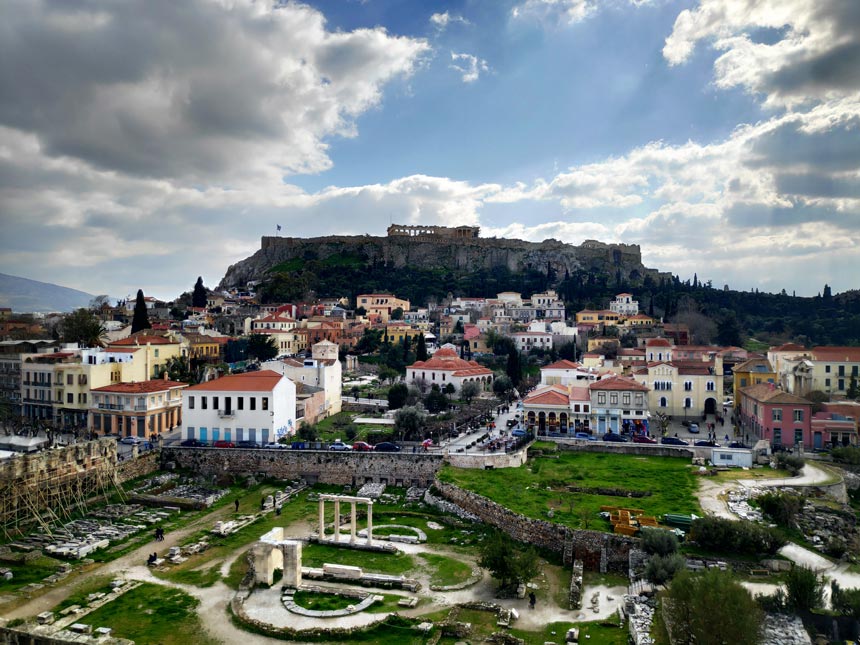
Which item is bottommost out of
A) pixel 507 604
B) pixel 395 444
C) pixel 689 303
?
pixel 507 604

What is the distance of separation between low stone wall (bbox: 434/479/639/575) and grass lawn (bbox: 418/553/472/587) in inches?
142

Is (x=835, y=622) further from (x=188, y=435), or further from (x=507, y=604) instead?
(x=188, y=435)

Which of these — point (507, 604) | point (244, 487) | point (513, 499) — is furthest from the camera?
point (244, 487)

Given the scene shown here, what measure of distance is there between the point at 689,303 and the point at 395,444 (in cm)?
7457

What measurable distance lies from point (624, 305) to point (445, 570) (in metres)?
83.7

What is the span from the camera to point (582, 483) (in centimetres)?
3175

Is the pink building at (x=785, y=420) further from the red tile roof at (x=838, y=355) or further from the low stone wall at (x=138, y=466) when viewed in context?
the low stone wall at (x=138, y=466)

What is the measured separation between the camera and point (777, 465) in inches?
1358

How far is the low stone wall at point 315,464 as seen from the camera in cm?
3538

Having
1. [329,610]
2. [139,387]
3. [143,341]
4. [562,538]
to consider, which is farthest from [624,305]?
[329,610]

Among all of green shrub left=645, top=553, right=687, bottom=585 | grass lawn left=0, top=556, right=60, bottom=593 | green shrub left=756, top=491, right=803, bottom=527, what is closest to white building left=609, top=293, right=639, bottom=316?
green shrub left=756, top=491, right=803, bottom=527

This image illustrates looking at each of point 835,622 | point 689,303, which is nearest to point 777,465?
point 835,622

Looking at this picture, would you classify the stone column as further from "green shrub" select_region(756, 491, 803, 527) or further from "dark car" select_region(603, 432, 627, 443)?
"dark car" select_region(603, 432, 627, 443)

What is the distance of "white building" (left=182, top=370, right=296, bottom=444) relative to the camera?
129 feet
